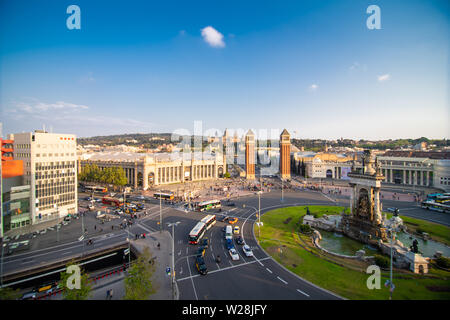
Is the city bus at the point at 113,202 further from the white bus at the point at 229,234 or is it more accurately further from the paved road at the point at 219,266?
the white bus at the point at 229,234

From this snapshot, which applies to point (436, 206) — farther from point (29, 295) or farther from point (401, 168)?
point (29, 295)

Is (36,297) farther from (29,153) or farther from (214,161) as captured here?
(214,161)

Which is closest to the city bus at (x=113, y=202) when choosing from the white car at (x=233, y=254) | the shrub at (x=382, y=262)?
the white car at (x=233, y=254)

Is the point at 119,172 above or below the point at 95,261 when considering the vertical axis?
above

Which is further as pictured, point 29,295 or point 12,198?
point 12,198

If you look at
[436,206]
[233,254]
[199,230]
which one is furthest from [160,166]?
[436,206]
